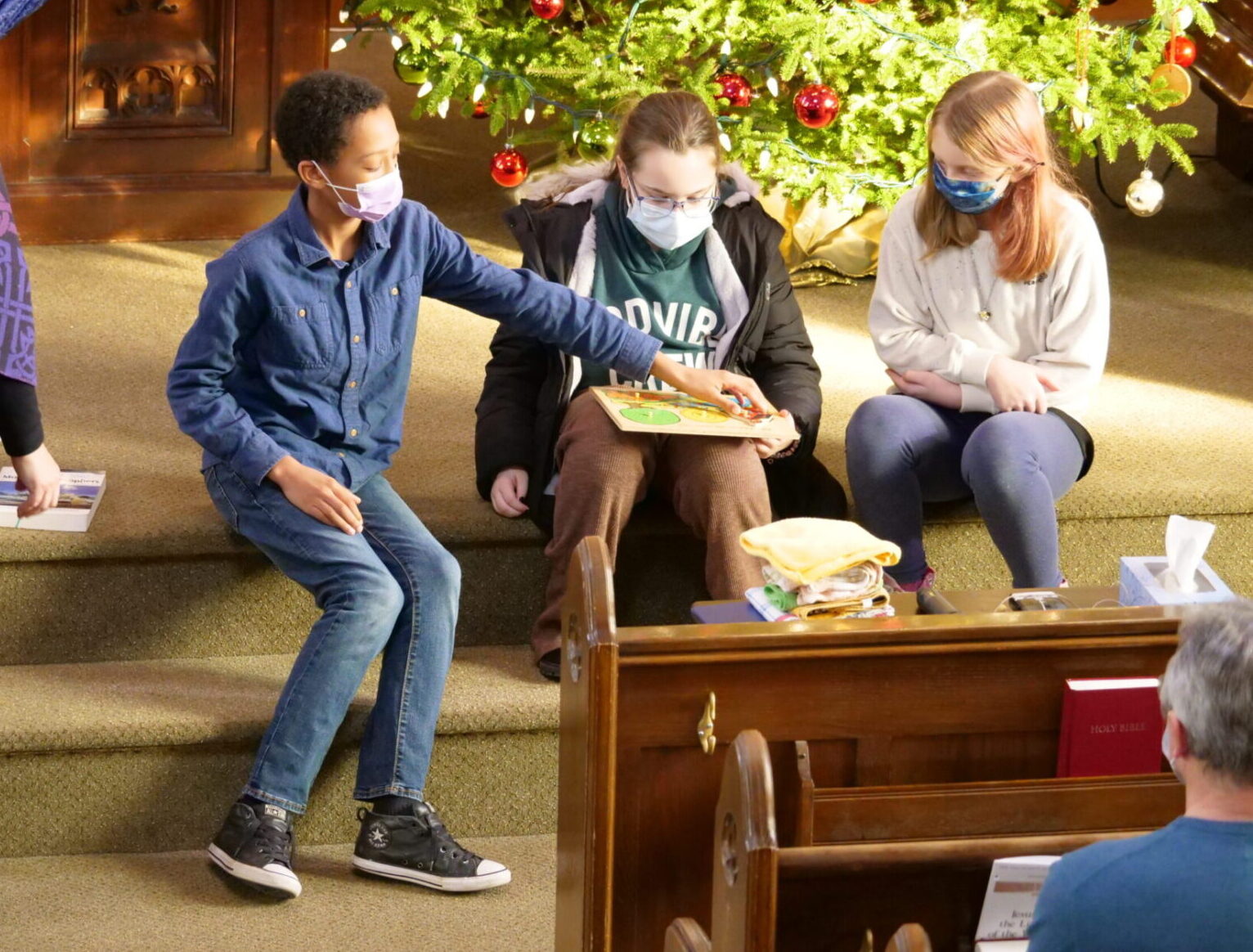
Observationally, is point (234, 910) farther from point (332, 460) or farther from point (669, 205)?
point (669, 205)

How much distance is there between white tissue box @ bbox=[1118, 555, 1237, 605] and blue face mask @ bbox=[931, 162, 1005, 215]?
84cm

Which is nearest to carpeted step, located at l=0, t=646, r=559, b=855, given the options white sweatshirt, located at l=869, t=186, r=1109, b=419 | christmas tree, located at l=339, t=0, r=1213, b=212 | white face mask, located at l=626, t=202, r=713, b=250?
white face mask, located at l=626, t=202, r=713, b=250

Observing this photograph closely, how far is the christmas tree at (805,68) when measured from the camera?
13.2 feet

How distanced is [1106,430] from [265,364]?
1.86 m

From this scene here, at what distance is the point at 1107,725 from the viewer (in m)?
2.10

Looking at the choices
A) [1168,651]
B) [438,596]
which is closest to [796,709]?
[1168,651]

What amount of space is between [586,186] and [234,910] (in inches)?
56.0

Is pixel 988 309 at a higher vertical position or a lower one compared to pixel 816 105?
lower

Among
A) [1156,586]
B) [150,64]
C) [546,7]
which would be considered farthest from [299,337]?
[150,64]

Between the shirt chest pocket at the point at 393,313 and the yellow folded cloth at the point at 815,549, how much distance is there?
2.59 feet

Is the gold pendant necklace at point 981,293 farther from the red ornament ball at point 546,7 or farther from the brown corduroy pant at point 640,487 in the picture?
the red ornament ball at point 546,7

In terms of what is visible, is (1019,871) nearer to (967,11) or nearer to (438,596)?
(438,596)

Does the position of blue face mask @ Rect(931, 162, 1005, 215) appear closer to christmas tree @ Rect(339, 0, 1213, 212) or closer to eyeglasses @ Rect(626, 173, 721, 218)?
eyeglasses @ Rect(626, 173, 721, 218)

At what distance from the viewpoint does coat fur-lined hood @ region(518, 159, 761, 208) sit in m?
3.13
